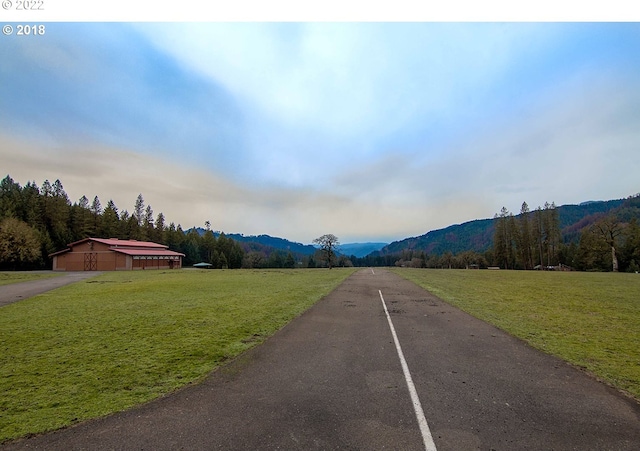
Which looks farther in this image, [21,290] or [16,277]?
[16,277]

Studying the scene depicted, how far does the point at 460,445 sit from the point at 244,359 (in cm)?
465

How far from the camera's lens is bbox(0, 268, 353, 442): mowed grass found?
4777mm

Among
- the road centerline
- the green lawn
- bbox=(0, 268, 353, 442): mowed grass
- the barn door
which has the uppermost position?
the barn door

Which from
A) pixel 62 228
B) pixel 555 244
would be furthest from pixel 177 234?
pixel 555 244

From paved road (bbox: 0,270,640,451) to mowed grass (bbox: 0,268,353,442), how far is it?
53cm

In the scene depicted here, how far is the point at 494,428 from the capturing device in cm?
415

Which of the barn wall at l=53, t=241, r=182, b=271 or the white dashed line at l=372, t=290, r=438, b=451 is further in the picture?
the barn wall at l=53, t=241, r=182, b=271

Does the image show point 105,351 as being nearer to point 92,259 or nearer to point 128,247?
point 92,259

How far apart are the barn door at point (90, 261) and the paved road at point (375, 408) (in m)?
66.9

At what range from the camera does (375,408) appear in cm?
463

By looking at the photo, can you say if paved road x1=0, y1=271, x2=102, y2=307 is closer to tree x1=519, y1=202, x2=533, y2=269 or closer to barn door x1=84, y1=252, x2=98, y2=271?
barn door x1=84, y1=252, x2=98, y2=271

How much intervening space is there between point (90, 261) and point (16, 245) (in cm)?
1152

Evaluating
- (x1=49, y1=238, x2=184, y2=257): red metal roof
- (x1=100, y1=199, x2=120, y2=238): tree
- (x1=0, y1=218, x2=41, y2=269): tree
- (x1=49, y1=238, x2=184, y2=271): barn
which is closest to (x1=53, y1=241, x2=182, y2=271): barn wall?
(x1=49, y1=238, x2=184, y2=271): barn

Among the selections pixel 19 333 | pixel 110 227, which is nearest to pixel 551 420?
pixel 19 333
